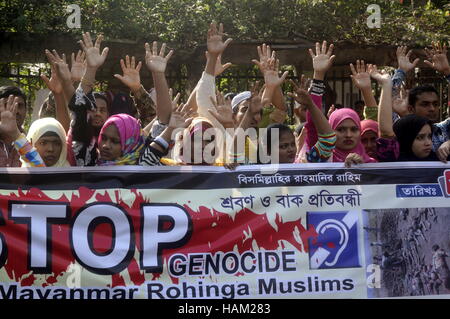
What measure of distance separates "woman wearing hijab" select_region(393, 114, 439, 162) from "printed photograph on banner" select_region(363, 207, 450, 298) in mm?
504

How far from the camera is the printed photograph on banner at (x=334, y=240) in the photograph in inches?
184

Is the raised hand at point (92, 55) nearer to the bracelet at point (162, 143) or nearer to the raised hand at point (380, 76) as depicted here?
the bracelet at point (162, 143)

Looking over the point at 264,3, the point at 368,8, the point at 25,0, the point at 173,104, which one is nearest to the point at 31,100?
the point at 25,0

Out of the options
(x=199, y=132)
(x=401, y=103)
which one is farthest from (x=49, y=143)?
(x=401, y=103)

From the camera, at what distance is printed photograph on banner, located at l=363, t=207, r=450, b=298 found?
467 centimetres

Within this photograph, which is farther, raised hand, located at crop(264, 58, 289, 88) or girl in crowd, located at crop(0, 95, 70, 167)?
raised hand, located at crop(264, 58, 289, 88)

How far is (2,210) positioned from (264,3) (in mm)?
5739

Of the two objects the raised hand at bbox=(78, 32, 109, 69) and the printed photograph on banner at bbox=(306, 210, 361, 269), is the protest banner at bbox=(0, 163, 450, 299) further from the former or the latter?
the raised hand at bbox=(78, 32, 109, 69)

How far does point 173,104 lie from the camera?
5031 millimetres

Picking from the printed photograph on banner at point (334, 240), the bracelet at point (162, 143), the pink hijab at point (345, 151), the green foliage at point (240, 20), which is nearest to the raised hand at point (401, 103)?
the pink hijab at point (345, 151)

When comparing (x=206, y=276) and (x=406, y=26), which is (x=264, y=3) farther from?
(x=206, y=276)

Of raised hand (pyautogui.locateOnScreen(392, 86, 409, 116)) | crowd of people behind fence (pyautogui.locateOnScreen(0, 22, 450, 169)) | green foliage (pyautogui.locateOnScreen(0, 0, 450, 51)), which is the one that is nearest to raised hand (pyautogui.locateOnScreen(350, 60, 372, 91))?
crowd of people behind fence (pyautogui.locateOnScreen(0, 22, 450, 169))

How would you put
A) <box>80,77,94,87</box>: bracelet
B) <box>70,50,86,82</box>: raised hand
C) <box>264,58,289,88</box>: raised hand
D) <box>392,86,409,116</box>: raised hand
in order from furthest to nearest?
<box>392,86,409,116</box>: raised hand → <box>264,58,289,88</box>: raised hand → <box>70,50,86,82</box>: raised hand → <box>80,77,94,87</box>: bracelet
